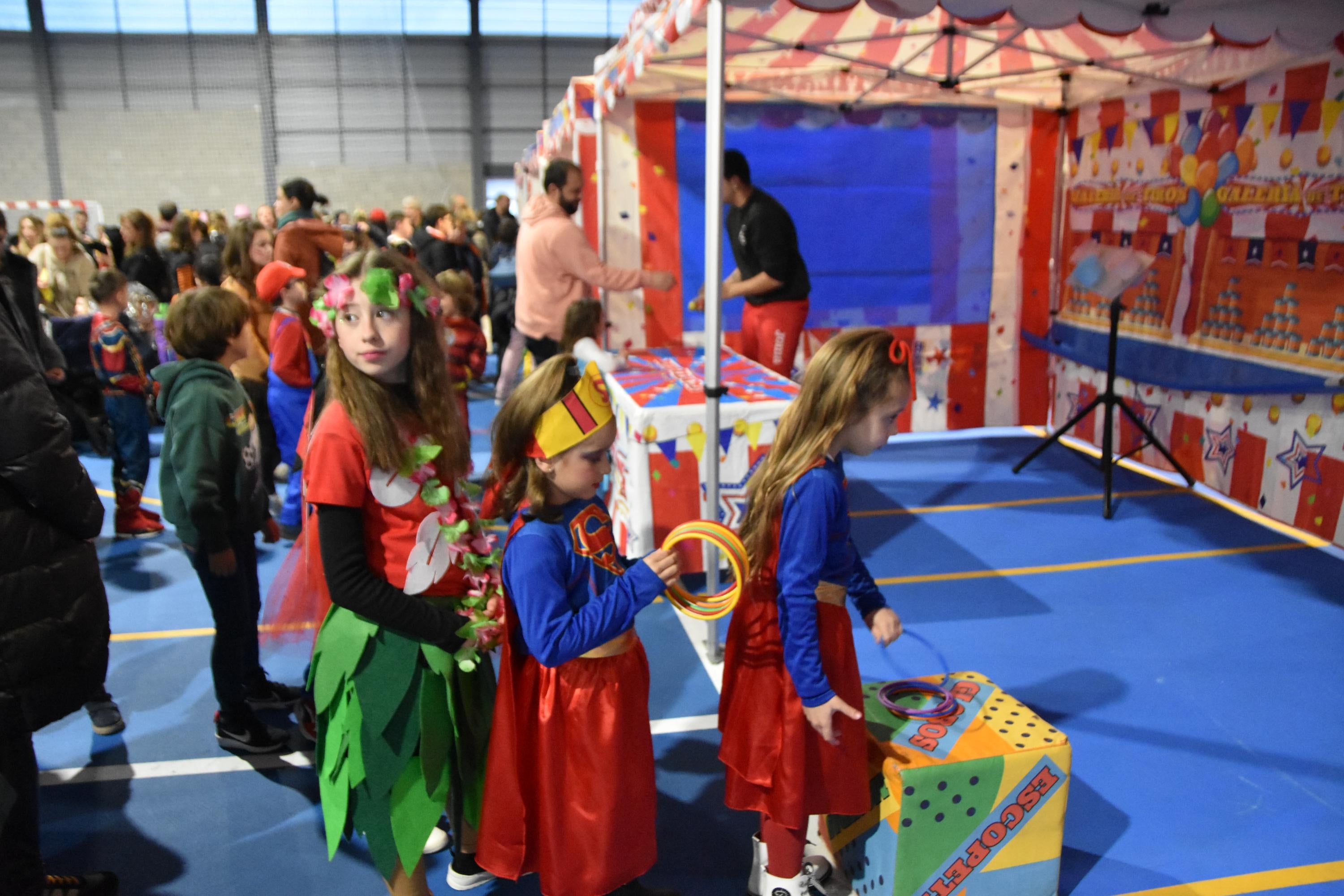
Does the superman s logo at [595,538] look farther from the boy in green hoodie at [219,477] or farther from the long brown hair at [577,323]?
the long brown hair at [577,323]

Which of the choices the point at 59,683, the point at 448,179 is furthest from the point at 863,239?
the point at 448,179

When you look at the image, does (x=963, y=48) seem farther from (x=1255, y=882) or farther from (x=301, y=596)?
(x=301, y=596)

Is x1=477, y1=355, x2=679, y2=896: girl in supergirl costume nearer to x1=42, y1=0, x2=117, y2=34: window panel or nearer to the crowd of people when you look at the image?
the crowd of people

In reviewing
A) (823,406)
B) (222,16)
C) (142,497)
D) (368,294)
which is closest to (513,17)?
(222,16)

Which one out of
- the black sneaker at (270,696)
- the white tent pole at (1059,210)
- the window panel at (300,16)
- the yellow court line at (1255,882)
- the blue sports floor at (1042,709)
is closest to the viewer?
the yellow court line at (1255,882)

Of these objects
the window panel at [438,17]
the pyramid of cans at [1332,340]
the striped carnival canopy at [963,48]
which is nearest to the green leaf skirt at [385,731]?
the striped carnival canopy at [963,48]

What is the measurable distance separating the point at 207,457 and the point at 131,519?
2881 millimetres

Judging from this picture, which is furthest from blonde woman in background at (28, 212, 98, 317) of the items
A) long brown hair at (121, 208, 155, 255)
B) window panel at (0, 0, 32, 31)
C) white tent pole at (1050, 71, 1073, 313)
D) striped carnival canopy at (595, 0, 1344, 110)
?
window panel at (0, 0, 32, 31)

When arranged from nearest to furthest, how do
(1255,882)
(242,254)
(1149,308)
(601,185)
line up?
(1255,882) → (242,254) → (601,185) → (1149,308)

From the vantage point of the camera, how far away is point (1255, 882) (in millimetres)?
2229

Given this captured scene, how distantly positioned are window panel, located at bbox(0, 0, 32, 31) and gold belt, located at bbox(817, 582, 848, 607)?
21978 mm

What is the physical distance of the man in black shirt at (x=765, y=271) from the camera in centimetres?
440

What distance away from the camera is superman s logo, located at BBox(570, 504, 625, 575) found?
1736mm

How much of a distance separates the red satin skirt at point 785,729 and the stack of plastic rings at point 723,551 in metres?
0.20
